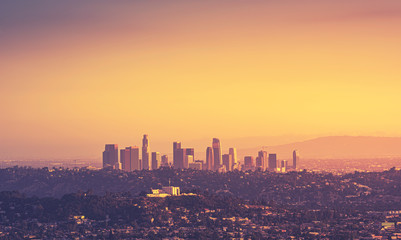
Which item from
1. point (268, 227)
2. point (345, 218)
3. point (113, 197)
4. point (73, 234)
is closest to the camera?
point (73, 234)

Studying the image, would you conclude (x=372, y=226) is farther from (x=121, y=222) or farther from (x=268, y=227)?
(x=121, y=222)

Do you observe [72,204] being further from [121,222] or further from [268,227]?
[268,227]

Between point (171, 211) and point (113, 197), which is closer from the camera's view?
point (171, 211)

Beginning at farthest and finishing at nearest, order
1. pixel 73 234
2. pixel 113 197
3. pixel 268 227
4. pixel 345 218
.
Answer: pixel 113 197 < pixel 345 218 < pixel 268 227 < pixel 73 234

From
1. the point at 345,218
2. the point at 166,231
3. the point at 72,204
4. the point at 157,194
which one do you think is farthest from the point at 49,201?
the point at 345,218

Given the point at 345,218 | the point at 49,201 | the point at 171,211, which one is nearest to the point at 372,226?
the point at 345,218

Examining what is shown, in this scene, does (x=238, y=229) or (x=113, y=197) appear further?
(x=113, y=197)

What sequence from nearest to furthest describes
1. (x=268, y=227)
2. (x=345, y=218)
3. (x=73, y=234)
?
(x=73, y=234) < (x=268, y=227) < (x=345, y=218)

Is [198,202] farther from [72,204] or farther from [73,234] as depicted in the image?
[73,234]
